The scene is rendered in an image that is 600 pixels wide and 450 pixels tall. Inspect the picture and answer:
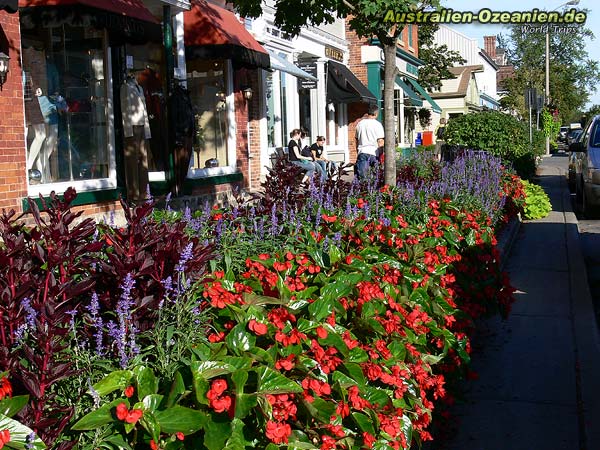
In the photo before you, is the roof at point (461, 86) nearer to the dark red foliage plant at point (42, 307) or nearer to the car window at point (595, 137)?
the car window at point (595, 137)

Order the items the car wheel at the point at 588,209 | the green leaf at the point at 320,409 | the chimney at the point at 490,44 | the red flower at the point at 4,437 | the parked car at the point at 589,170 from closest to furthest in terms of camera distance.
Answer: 1. the red flower at the point at 4,437
2. the green leaf at the point at 320,409
3. the parked car at the point at 589,170
4. the car wheel at the point at 588,209
5. the chimney at the point at 490,44

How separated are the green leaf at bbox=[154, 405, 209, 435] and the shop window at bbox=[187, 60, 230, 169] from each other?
12.5 metres

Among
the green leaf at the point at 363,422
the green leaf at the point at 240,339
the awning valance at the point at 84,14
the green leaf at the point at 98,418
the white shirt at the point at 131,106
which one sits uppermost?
the awning valance at the point at 84,14

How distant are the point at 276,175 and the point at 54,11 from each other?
4.68 m

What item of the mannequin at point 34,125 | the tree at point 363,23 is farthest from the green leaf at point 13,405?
the mannequin at point 34,125

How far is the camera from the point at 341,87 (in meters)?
25.5

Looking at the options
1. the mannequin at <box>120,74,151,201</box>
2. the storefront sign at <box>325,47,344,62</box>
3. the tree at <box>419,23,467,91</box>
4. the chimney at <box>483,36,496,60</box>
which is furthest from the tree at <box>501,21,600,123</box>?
the mannequin at <box>120,74,151,201</box>

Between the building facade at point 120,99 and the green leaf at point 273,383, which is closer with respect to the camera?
the green leaf at point 273,383

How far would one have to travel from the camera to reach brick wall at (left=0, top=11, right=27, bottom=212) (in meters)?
9.80

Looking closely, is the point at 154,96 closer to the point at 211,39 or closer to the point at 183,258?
the point at 211,39

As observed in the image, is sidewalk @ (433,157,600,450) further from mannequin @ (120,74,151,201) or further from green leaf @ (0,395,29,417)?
mannequin @ (120,74,151,201)

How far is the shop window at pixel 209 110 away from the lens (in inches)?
603

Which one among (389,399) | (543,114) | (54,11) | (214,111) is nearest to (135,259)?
(389,399)

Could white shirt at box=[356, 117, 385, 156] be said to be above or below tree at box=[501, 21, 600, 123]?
below
